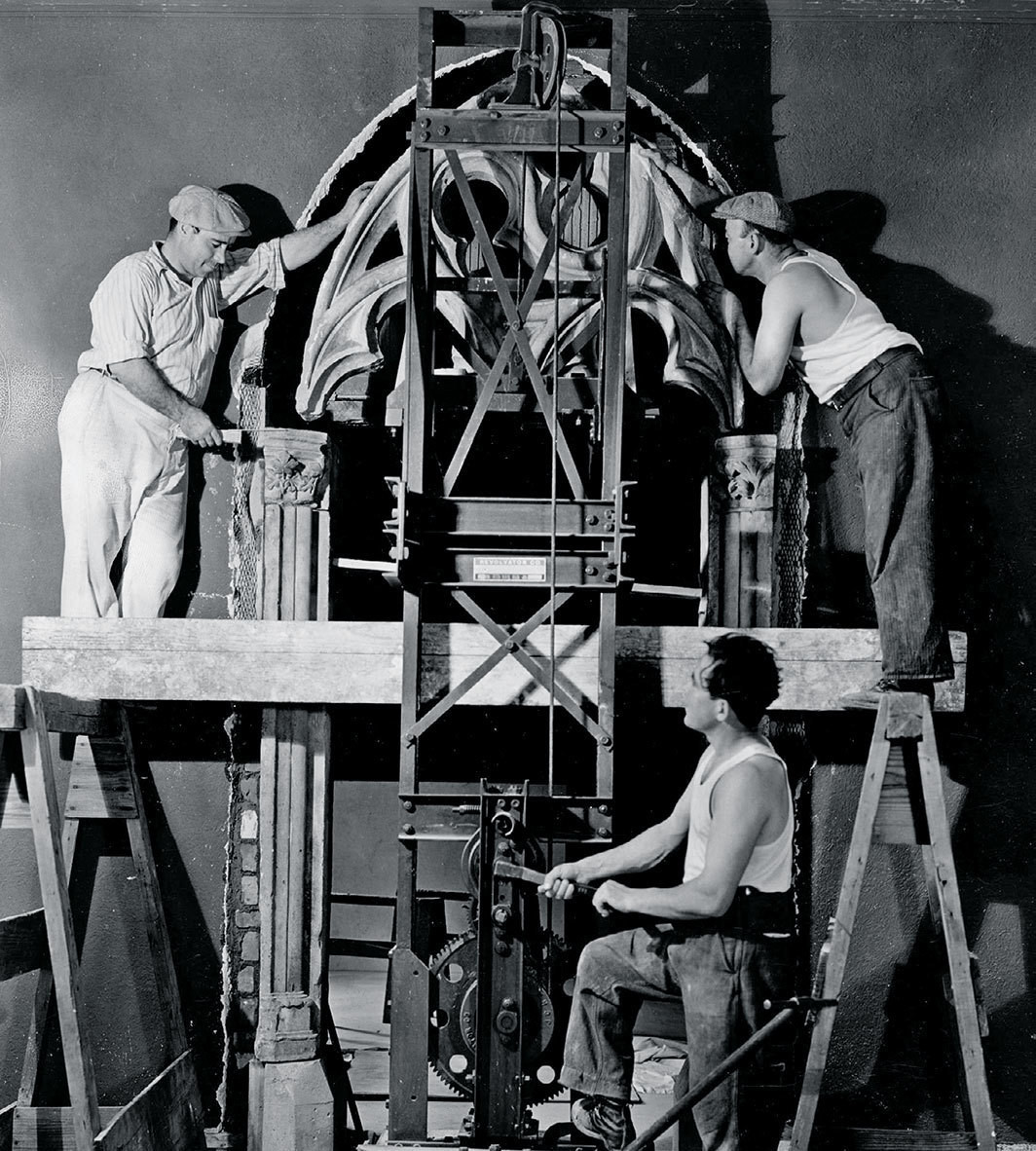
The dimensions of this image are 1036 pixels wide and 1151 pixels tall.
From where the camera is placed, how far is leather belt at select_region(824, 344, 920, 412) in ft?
15.8

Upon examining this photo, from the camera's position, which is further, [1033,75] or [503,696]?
[1033,75]

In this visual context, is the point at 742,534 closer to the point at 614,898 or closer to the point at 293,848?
the point at 614,898

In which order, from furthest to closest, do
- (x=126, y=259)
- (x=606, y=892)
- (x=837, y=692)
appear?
(x=126, y=259), (x=837, y=692), (x=606, y=892)

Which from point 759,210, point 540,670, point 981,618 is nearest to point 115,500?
point 540,670

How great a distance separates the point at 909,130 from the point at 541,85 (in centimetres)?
175

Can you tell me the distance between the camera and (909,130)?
5.50 metres

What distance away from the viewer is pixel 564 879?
4.20 metres

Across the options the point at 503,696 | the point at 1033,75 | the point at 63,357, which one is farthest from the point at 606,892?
the point at 1033,75

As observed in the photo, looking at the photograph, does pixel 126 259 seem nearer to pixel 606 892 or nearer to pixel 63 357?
pixel 63 357

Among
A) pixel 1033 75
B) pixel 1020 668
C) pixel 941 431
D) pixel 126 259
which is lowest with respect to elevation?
pixel 1020 668

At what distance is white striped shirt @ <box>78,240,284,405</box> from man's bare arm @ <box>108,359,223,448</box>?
0.05 meters

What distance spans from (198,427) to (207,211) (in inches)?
35.8

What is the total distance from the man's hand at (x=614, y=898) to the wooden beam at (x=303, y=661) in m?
0.98

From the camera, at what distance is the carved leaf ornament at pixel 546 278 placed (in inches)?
202
